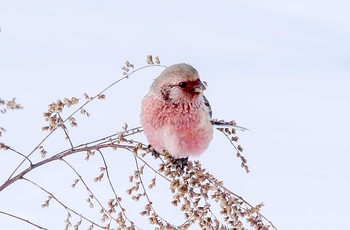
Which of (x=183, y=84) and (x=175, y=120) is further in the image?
(x=175, y=120)

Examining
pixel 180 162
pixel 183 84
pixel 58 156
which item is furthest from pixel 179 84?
pixel 58 156

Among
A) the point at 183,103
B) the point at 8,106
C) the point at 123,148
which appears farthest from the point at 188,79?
the point at 8,106

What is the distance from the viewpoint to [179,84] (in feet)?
10.7

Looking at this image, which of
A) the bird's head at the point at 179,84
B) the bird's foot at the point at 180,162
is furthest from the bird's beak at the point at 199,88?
the bird's foot at the point at 180,162

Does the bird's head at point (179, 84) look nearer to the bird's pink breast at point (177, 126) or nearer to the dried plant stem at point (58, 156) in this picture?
the bird's pink breast at point (177, 126)

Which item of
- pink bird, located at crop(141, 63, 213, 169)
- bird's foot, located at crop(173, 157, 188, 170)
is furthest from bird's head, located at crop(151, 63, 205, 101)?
bird's foot, located at crop(173, 157, 188, 170)

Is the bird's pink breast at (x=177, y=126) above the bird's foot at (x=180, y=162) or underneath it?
above

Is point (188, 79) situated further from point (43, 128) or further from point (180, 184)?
point (43, 128)

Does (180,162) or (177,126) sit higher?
(177,126)

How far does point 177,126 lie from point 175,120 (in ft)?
0.09

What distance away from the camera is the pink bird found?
11.0 ft

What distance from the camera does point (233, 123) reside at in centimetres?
329

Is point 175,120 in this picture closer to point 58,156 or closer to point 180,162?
point 180,162

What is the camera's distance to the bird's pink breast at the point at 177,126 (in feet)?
11.1
